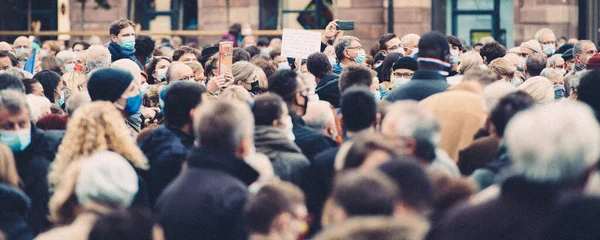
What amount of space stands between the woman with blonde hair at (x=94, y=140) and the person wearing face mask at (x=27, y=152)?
27 cm

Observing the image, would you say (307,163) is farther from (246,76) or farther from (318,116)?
(246,76)

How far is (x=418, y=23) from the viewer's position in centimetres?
2206

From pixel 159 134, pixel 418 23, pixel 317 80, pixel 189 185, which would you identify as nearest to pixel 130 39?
pixel 317 80

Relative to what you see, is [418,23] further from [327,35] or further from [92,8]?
[327,35]

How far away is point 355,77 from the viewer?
8258 mm

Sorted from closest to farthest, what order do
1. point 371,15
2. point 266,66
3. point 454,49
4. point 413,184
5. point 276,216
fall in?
point 413,184, point 276,216, point 266,66, point 454,49, point 371,15

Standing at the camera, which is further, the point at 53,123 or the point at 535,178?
the point at 53,123

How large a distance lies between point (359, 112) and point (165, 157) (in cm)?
116

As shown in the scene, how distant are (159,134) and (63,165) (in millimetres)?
896

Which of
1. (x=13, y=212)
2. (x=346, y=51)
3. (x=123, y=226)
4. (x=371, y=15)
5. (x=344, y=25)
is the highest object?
(x=371, y=15)

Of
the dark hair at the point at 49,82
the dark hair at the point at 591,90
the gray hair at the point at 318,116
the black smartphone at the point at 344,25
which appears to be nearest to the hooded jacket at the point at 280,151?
the gray hair at the point at 318,116

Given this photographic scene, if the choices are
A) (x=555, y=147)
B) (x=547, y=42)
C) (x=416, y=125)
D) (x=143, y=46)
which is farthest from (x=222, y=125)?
(x=547, y=42)

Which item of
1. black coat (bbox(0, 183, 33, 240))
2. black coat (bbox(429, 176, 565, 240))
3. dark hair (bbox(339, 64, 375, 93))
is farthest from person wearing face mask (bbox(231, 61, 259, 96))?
black coat (bbox(429, 176, 565, 240))

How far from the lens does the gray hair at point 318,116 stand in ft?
24.6
